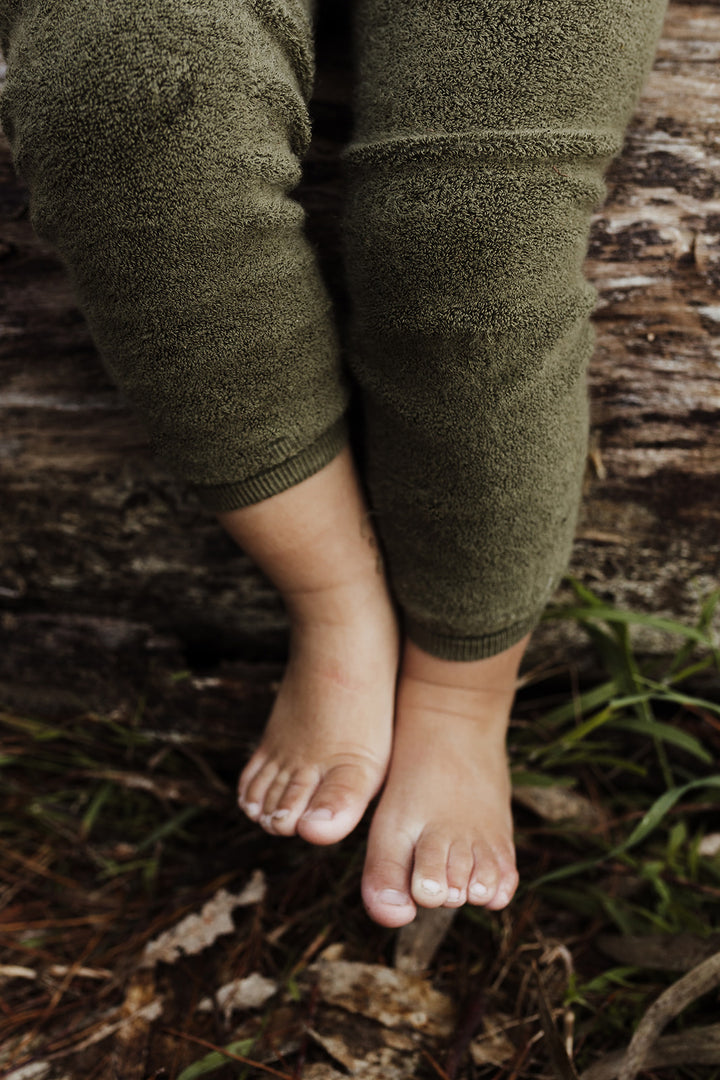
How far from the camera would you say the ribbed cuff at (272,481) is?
790 millimetres

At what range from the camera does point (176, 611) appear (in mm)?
1179

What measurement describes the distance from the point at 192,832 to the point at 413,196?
3.07 ft

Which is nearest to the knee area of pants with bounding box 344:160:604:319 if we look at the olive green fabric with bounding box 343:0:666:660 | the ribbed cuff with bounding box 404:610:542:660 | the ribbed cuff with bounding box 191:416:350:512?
the olive green fabric with bounding box 343:0:666:660


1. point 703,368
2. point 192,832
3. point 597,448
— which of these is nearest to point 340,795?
point 192,832

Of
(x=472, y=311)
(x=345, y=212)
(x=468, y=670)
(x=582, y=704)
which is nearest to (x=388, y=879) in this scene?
(x=468, y=670)

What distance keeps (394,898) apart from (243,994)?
0.26 m

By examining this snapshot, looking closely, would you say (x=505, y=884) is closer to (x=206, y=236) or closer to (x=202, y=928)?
(x=202, y=928)

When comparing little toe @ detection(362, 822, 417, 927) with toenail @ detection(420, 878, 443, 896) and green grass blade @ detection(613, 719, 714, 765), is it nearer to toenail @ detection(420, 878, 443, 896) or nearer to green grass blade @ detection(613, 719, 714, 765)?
toenail @ detection(420, 878, 443, 896)

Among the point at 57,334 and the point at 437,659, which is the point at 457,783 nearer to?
the point at 437,659

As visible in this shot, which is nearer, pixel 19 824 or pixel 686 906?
pixel 686 906

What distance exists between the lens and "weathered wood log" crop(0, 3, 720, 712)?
0.90 m

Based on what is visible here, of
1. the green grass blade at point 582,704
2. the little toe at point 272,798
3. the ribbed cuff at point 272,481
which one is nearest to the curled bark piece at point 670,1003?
the green grass blade at point 582,704

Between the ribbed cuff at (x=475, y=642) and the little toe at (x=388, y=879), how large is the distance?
22 cm

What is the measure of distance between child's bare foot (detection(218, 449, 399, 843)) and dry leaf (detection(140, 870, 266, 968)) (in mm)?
166
